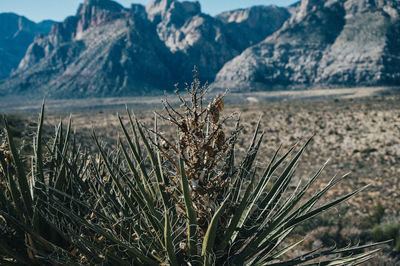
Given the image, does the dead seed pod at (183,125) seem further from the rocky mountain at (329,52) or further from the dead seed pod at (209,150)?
the rocky mountain at (329,52)

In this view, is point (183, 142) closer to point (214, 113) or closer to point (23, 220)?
point (214, 113)

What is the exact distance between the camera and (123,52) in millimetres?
121938

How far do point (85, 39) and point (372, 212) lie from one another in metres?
145

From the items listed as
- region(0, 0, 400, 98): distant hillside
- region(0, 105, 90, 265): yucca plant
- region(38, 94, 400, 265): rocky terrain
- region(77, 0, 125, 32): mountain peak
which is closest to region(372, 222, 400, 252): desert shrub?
region(38, 94, 400, 265): rocky terrain

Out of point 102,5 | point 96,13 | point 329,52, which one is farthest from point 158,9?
point 329,52

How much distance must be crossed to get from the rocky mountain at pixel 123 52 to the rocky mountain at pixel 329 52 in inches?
996

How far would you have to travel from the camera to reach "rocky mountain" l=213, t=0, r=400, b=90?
9062 centimetres

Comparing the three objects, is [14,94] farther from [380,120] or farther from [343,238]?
[343,238]

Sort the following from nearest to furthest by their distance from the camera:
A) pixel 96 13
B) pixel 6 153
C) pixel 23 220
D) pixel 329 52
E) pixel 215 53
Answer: pixel 23 220 → pixel 6 153 → pixel 329 52 → pixel 215 53 → pixel 96 13

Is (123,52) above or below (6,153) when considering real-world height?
above

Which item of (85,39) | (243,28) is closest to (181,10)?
(243,28)

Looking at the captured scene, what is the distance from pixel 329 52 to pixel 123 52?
72500 millimetres

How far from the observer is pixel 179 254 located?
1891 millimetres

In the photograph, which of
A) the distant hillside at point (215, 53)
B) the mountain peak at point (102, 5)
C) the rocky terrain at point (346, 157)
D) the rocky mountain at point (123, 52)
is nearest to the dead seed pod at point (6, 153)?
the rocky terrain at point (346, 157)
